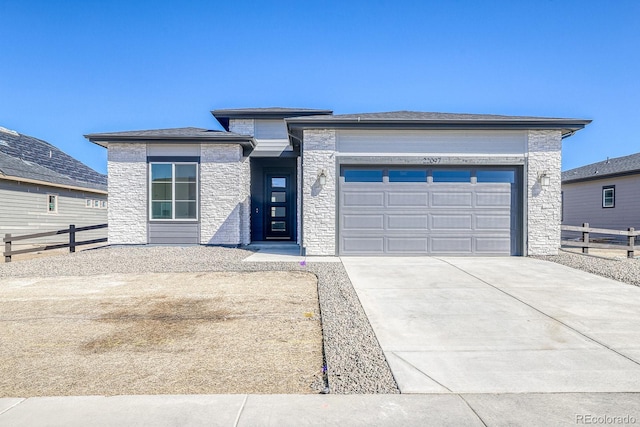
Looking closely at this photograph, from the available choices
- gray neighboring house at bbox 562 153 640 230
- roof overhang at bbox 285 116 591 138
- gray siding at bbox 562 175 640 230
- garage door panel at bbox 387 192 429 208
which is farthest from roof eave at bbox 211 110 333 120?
gray siding at bbox 562 175 640 230

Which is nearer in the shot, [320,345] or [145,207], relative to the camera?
[320,345]

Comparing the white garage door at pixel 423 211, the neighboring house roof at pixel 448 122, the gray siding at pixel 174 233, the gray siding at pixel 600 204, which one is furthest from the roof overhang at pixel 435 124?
the gray siding at pixel 600 204

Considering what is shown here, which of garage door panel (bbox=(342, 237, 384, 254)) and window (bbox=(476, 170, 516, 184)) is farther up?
window (bbox=(476, 170, 516, 184))

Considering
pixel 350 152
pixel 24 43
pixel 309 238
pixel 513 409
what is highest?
pixel 24 43

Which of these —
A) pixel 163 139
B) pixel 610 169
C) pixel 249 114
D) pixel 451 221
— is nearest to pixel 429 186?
Result: pixel 451 221

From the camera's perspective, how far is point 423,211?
31.6 ft

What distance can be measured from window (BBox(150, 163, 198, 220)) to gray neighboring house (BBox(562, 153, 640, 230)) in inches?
736

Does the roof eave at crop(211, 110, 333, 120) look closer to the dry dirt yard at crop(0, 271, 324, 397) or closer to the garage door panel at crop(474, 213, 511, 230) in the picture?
the garage door panel at crop(474, 213, 511, 230)

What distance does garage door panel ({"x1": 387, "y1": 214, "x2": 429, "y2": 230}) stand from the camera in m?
9.63

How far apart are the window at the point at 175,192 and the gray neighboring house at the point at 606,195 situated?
61.4 feet

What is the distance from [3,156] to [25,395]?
1685 centimetres

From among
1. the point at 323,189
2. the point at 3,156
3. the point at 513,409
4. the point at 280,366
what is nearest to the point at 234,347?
the point at 280,366

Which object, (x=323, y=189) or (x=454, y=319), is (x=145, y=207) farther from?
(x=454, y=319)

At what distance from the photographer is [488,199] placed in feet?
31.7
